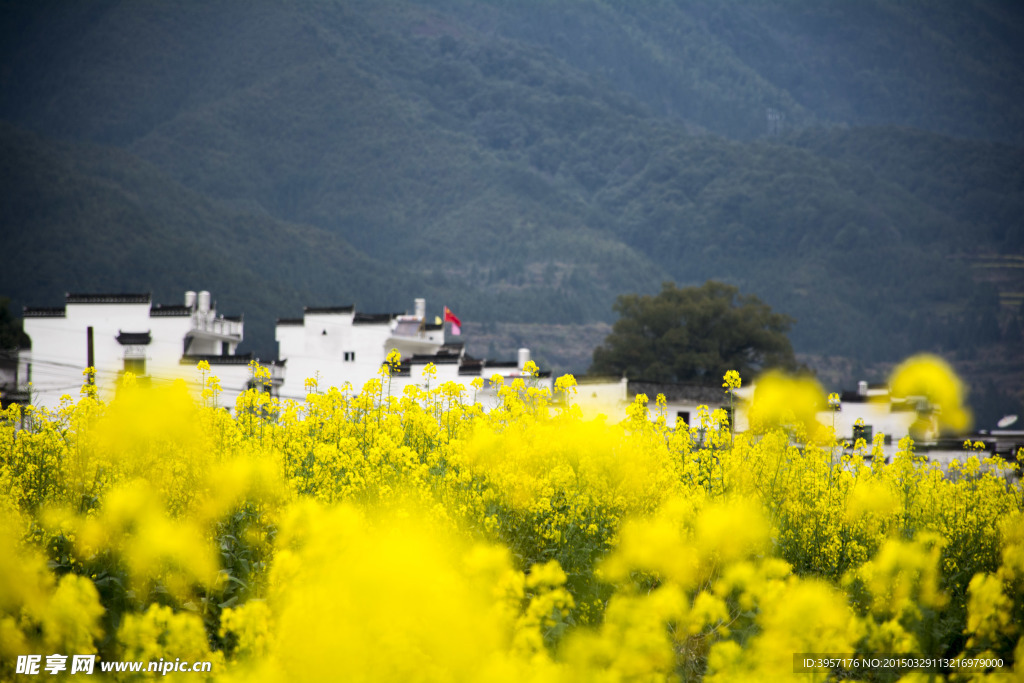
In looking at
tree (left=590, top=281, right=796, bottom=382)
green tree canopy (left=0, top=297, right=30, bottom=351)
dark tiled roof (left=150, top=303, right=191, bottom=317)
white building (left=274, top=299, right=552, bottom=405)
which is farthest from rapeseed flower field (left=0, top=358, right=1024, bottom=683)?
tree (left=590, top=281, right=796, bottom=382)

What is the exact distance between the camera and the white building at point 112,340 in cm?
3828

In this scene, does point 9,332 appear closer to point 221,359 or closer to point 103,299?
point 103,299

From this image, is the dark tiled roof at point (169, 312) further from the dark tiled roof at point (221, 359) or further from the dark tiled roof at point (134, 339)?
the dark tiled roof at point (221, 359)

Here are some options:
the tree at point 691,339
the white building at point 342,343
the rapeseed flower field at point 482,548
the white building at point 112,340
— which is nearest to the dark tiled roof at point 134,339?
the white building at point 112,340

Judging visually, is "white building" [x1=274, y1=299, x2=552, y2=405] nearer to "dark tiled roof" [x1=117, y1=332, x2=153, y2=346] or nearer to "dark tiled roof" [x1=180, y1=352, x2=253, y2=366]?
"dark tiled roof" [x1=180, y1=352, x2=253, y2=366]

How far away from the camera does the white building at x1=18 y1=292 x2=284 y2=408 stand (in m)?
38.3

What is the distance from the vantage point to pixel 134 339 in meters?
39.4

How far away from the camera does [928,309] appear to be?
131m

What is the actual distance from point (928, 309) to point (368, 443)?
130115 millimetres

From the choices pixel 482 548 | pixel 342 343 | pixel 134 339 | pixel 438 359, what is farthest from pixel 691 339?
pixel 482 548

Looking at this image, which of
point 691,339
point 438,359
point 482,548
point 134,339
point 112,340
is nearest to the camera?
point 482,548

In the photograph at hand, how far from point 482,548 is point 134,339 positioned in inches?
1401

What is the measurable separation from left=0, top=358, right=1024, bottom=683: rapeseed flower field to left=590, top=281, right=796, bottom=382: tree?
5152 centimetres

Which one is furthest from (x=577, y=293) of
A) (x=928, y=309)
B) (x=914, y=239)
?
(x=914, y=239)
